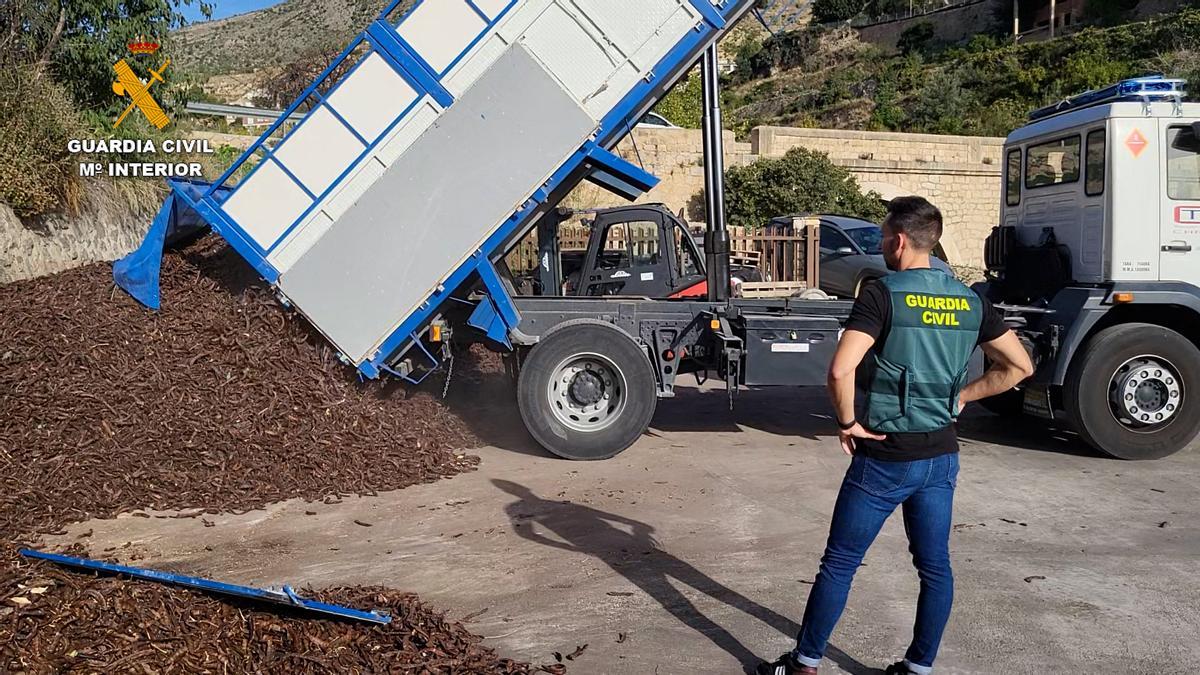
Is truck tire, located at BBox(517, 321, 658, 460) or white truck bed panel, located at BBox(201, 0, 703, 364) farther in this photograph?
truck tire, located at BBox(517, 321, 658, 460)

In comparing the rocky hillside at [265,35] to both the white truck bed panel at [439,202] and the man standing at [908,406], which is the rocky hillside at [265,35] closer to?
the white truck bed panel at [439,202]

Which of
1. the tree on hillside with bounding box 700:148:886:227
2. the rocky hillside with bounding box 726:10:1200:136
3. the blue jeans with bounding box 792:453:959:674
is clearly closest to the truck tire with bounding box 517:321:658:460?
the blue jeans with bounding box 792:453:959:674

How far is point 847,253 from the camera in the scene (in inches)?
606

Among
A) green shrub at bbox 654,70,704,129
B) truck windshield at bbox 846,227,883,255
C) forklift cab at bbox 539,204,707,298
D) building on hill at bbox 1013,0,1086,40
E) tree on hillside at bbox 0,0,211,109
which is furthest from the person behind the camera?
building on hill at bbox 1013,0,1086,40

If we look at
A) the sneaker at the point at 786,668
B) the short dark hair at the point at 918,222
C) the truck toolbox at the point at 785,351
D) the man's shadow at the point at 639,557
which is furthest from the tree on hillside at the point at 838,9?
the sneaker at the point at 786,668

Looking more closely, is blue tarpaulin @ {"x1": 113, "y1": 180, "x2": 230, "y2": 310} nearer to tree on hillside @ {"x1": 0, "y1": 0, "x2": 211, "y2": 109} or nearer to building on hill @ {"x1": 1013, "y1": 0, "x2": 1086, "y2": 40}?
tree on hillside @ {"x1": 0, "y1": 0, "x2": 211, "y2": 109}

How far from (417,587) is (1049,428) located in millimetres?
6667

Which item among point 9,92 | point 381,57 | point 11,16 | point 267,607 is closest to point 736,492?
point 267,607

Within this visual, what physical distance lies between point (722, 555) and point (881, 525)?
1.94 metres

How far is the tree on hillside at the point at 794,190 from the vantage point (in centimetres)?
2470

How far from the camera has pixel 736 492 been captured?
21.5 feet

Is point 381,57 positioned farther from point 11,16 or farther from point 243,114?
point 243,114

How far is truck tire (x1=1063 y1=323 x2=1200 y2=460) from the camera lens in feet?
23.5

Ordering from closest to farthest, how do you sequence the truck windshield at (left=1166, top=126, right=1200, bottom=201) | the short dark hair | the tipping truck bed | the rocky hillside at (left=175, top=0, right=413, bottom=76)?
the short dark hair < the tipping truck bed < the truck windshield at (left=1166, top=126, right=1200, bottom=201) < the rocky hillside at (left=175, top=0, right=413, bottom=76)
